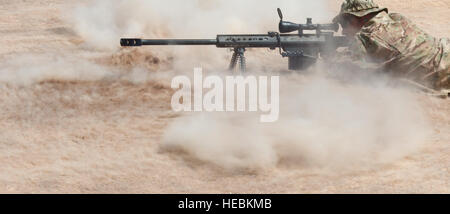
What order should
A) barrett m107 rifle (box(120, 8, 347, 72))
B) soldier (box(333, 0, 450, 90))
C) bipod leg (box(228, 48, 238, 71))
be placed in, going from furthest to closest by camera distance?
1. bipod leg (box(228, 48, 238, 71))
2. barrett m107 rifle (box(120, 8, 347, 72))
3. soldier (box(333, 0, 450, 90))

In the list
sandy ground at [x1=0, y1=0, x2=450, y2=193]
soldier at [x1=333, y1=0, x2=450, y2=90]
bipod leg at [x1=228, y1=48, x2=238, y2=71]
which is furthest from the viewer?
bipod leg at [x1=228, y1=48, x2=238, y2=71]

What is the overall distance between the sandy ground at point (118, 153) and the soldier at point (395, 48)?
40cm

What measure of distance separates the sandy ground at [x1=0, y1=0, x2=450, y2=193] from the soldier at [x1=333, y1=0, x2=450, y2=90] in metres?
0.40

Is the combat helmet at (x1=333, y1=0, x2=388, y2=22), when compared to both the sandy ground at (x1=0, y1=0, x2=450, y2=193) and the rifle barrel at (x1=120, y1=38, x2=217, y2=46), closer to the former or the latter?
the sandy ground at (x1=0, y1=0, x2=450, y2=193)

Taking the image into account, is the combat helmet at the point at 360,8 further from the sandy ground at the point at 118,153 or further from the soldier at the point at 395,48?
the sandy ground at the point at 118,153

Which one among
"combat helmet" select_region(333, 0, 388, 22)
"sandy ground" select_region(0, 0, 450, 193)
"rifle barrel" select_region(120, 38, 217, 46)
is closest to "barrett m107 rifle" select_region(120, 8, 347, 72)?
"rifle barrel" select_region(120, 38, 217, 46)

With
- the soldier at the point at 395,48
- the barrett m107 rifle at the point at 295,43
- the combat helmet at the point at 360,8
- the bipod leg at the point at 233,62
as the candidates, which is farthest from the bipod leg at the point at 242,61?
the combat helmet at the point at 360,8

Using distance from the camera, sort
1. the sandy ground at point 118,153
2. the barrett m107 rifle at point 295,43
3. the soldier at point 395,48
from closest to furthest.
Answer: the sandy ground at point 118,153 < the soldier at point 395,48 < the barrett m107 rifle at point 295,43

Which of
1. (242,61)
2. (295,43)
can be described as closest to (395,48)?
(295,43)

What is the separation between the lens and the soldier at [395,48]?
29.8 ft

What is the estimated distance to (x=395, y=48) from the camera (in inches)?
357

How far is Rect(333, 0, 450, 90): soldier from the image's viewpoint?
9070mm

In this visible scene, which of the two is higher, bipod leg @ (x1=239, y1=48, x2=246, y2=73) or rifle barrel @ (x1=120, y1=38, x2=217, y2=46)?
rifle barrel @ (x1=120, y1=38, x2=217, y2=46)

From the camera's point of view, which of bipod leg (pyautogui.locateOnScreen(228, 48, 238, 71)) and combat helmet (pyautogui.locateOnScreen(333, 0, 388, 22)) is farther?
bipod leg (pyautogui.locateOnScreen(228, 48, 238, 71))
